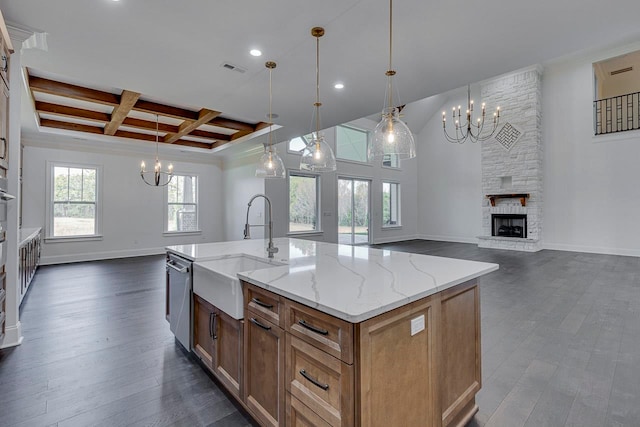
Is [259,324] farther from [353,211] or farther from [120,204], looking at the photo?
[353,211]

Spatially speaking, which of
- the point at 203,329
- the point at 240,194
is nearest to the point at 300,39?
the point at 203,329

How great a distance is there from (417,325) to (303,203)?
6842mm

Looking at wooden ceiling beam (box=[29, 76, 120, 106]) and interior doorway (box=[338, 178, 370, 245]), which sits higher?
wooden ceiling beam (box=[29, 76, 120, 106])

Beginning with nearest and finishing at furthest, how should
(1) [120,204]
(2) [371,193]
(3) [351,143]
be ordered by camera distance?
(1) [120,204] → (3) [351,143] → (2) [371,193]

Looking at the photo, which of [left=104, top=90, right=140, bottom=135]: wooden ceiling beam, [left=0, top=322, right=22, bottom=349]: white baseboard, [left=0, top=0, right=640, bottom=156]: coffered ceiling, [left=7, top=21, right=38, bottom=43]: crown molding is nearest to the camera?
[left=0, top=0, right=640, bottom=156]: coffered ceiling

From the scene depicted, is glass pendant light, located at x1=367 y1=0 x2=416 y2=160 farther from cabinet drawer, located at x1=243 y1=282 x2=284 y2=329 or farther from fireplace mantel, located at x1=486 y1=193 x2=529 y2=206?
fireplace mantel, located at x1=486 y1=193 x2=529 y2=206

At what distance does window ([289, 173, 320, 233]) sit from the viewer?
309 inches

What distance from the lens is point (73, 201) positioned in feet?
22.1

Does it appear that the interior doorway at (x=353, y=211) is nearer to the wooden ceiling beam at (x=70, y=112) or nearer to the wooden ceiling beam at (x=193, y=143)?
the wooden ceiling beam at (x=193, y=143)

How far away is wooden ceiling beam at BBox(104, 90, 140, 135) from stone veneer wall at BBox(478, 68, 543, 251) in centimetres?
865

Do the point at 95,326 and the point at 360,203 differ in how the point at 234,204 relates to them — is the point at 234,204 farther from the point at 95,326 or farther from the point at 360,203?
the point at 95,326

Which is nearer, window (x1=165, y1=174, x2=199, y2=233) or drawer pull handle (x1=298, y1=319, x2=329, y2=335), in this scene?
drawer pull handle (x1=298, y1=319, x2=329, y2=335)

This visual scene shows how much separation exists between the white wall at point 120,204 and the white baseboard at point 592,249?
9.18m

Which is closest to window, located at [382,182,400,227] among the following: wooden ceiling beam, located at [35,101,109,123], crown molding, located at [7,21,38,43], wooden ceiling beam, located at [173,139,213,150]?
wooden ceiling beam, located at [173,139,213,150]
